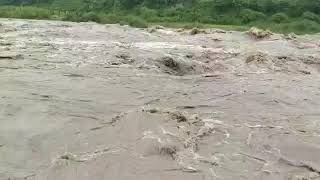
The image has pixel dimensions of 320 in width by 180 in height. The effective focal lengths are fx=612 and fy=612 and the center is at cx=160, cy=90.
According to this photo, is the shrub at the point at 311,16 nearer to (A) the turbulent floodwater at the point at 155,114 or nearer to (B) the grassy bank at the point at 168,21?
(B) the grassy bank at the point at 168,21

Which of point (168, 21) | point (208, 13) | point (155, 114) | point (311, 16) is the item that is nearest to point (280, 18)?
point (311, 16)

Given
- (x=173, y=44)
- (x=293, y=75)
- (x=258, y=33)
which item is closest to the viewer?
(x=293, y=75)

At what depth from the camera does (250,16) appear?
36.2m

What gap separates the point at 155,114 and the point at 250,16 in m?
28.1

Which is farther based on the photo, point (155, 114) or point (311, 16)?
point (311, 16)

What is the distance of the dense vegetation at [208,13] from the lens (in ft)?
109

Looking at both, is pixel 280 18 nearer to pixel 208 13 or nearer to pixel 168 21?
pixel 208 13

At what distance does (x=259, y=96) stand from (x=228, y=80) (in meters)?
1.66

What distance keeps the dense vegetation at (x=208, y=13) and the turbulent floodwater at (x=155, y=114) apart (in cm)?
1668

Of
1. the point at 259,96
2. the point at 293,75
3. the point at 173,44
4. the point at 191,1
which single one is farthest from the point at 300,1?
the point at 259,96

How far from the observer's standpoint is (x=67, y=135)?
8.02 metres

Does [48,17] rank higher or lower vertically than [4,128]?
lower

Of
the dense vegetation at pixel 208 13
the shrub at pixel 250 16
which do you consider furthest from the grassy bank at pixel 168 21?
the shrub at pixel 250 16

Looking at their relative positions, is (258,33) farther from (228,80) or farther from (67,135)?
(67,135)
